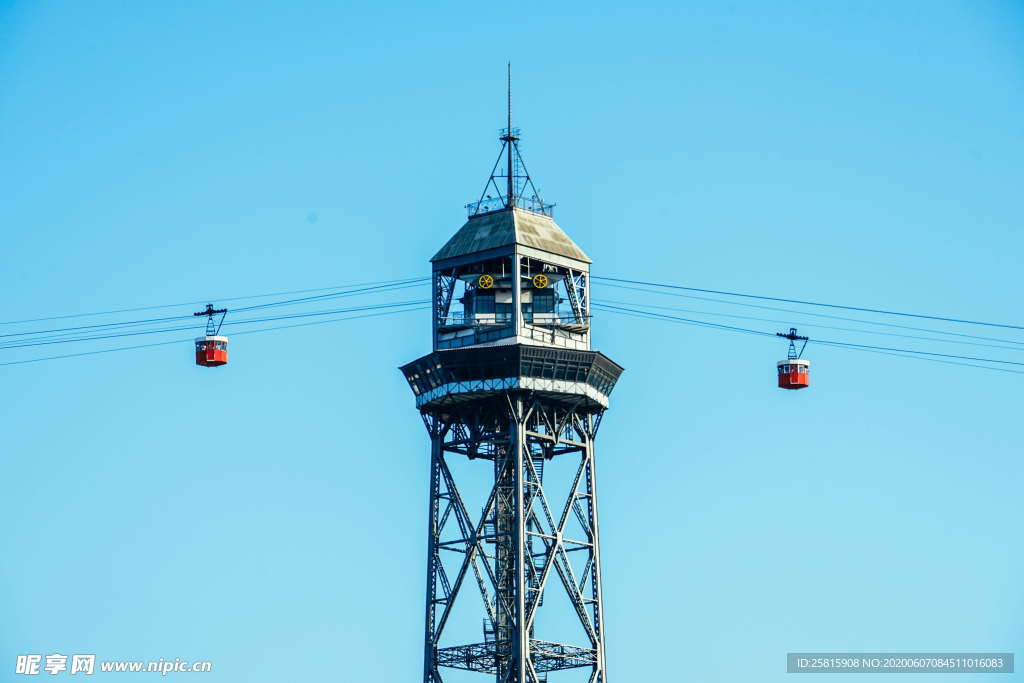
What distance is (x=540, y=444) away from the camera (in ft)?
564

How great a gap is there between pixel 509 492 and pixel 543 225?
19579mm

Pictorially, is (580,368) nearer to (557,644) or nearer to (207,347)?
(557,644)

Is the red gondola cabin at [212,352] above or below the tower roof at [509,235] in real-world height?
below

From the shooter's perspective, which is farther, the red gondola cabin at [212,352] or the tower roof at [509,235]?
the tower roof at [509,235]

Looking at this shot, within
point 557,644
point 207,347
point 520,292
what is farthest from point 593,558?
point 207,347

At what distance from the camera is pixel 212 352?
145 metres

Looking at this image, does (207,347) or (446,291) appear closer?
(207,347)

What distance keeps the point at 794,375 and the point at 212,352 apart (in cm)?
3584

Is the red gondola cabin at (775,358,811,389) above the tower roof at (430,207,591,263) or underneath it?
underneath

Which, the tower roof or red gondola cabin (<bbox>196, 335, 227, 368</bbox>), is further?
the tower roof

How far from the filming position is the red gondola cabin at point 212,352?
474 feet

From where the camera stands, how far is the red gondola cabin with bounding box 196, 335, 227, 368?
144625 mm

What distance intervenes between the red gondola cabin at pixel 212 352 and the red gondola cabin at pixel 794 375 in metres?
34.4

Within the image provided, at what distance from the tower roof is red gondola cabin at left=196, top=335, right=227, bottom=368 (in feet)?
101
